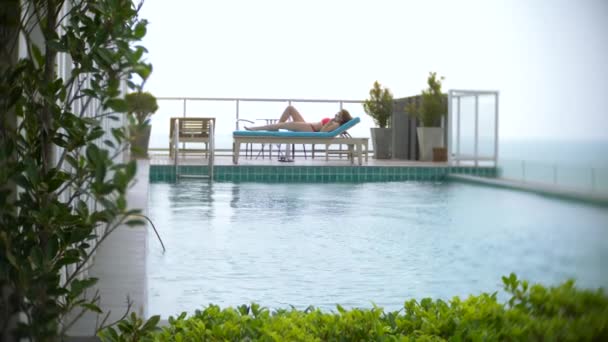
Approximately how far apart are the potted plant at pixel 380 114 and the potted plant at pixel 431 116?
78cm

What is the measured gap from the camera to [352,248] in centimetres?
427

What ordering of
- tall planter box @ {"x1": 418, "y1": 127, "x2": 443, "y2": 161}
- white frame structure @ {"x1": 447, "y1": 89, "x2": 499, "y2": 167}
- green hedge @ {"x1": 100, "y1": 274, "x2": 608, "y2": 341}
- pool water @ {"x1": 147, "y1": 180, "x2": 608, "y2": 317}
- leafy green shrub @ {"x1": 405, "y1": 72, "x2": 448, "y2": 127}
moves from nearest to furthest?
green hedge @ {"x1": 100, "y1": 274, "x2": 608, "y2": 341} → pool water @ {"x1": 147, "y1": 180, "x2": 608, "y2": 317} → white frame structure @ {"x1": 447, "y1": 89, "x2": 499, "y2": 167} → leafy green shrub @ {"x1": 405, "y1": 72, "x2": 448, "y2": 127} → tall planter box @ {"x1": 418, "y1": 127, "x2": 443, "y2": 161}

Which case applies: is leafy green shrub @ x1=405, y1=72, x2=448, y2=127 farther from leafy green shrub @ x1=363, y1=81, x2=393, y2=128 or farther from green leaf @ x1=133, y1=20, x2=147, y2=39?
green leaf @ x1=133, y1=20, x2=147, y2=39

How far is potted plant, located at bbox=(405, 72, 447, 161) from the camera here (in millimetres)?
11273

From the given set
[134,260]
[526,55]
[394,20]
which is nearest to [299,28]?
[394,20]

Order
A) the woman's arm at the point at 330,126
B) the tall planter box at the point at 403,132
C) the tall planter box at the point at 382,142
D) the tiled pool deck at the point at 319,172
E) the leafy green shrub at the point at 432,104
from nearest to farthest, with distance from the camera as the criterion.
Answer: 1. the tiled pool deck at the point at 319,172
2. the woman's arm at the point at 330,126
3. the leafy green shrub at the point at 432,104
4. the tall planter box at the point at 403,132
5. the tall planter box at the point at 382,142

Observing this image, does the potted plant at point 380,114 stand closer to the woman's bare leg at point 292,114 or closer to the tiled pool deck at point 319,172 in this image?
the woman's bare leg at point 292,114

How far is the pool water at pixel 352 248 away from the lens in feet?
6.72

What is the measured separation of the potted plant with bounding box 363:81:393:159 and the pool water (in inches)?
196

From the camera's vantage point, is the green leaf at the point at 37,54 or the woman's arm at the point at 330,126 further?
the woman's arm at the point at 330,126

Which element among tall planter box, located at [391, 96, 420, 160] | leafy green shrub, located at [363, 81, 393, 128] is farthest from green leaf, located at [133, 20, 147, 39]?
leafy green shrub, located at [363, 81, 393, 128]

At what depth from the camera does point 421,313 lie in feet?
6.06

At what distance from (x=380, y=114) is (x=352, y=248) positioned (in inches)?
328

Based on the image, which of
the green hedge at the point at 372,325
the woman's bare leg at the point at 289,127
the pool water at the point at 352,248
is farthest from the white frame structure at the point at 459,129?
the green hedge at the point at 372,325
